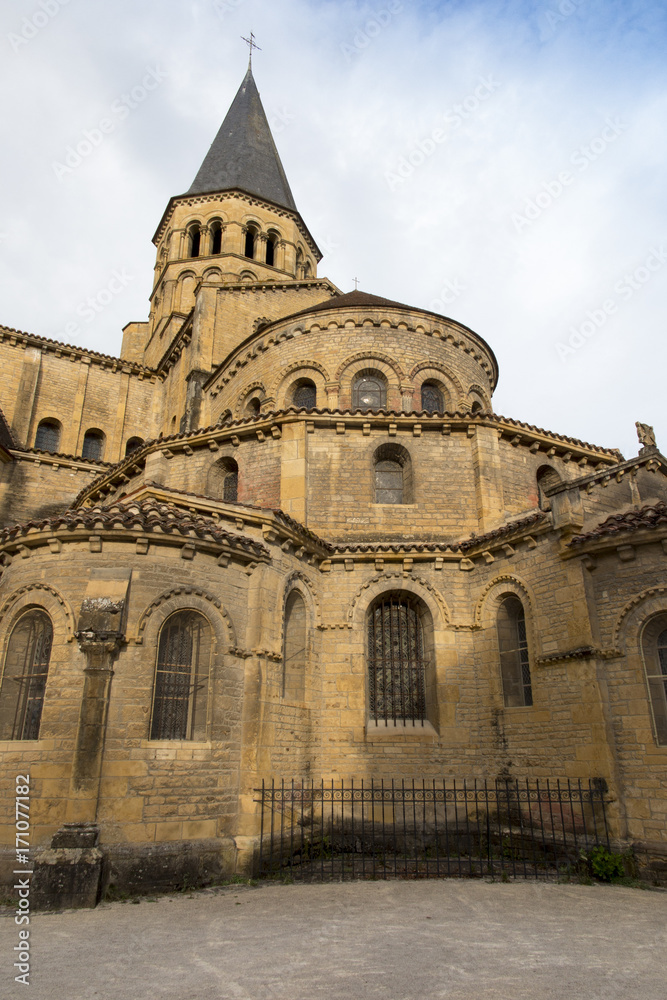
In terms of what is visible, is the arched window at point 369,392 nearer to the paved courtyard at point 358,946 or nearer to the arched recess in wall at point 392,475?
the arched recess in wall at point 392,475

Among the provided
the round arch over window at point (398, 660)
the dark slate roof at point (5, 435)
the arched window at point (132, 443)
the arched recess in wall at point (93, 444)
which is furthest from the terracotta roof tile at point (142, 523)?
the arched window at point (132, 443)

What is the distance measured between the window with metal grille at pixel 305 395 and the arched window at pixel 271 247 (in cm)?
1506

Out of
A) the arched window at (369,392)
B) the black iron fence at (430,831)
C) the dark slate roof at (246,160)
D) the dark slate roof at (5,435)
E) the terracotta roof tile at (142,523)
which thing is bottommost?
the black iron fence at (430,831)

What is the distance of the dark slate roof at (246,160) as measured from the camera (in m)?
33.2

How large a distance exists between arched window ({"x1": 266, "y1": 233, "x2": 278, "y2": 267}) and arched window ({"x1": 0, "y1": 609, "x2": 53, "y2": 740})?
25.0 m

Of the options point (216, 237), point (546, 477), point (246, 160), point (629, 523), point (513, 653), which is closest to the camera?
point (629, 523)

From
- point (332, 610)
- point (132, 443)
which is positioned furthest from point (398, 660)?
point (132, 443)

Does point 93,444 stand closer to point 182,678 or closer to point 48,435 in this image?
point 48,435

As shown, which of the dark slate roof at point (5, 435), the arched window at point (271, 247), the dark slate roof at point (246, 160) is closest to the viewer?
the dark slate roof at point (5, 435)

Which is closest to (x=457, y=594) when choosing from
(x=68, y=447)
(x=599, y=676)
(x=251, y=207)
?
(x=599, y=676)

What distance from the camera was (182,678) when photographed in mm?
11172

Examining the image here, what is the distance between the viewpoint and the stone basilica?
10.3 meters

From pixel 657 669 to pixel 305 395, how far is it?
1196cm

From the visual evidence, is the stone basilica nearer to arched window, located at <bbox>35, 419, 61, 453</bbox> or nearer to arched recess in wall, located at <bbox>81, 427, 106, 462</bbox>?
arched window, located at <bbox>35, 419, 61, 453</bbox>
